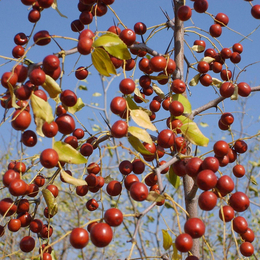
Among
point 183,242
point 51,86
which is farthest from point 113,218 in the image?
point 51,86

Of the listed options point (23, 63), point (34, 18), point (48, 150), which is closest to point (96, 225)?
point (48, 150)

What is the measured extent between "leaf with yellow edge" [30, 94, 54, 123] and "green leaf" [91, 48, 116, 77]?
0.23 metres

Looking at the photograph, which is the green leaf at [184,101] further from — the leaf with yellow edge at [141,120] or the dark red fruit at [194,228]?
the dark red fruit at [194,228]

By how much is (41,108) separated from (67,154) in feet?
0.51

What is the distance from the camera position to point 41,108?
0.84 meters

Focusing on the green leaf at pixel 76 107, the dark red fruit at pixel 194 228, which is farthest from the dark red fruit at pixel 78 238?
the green leaf at pixel 76 107

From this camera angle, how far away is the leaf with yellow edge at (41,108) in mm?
840

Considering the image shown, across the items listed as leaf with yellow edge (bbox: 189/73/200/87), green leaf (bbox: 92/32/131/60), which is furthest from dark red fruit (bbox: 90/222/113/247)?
leaf with yellow edge (bbox: 189/73/200/87)

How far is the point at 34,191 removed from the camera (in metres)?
1.06

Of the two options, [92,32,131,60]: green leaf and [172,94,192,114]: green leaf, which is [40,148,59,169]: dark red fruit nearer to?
[92,32,131,60]: green leaf

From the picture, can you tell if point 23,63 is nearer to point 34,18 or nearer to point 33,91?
point 33,91

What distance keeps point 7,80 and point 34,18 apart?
0.34 meters

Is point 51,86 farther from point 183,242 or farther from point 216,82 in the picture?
point 216,82

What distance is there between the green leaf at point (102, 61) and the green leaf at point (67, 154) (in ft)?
0.87
